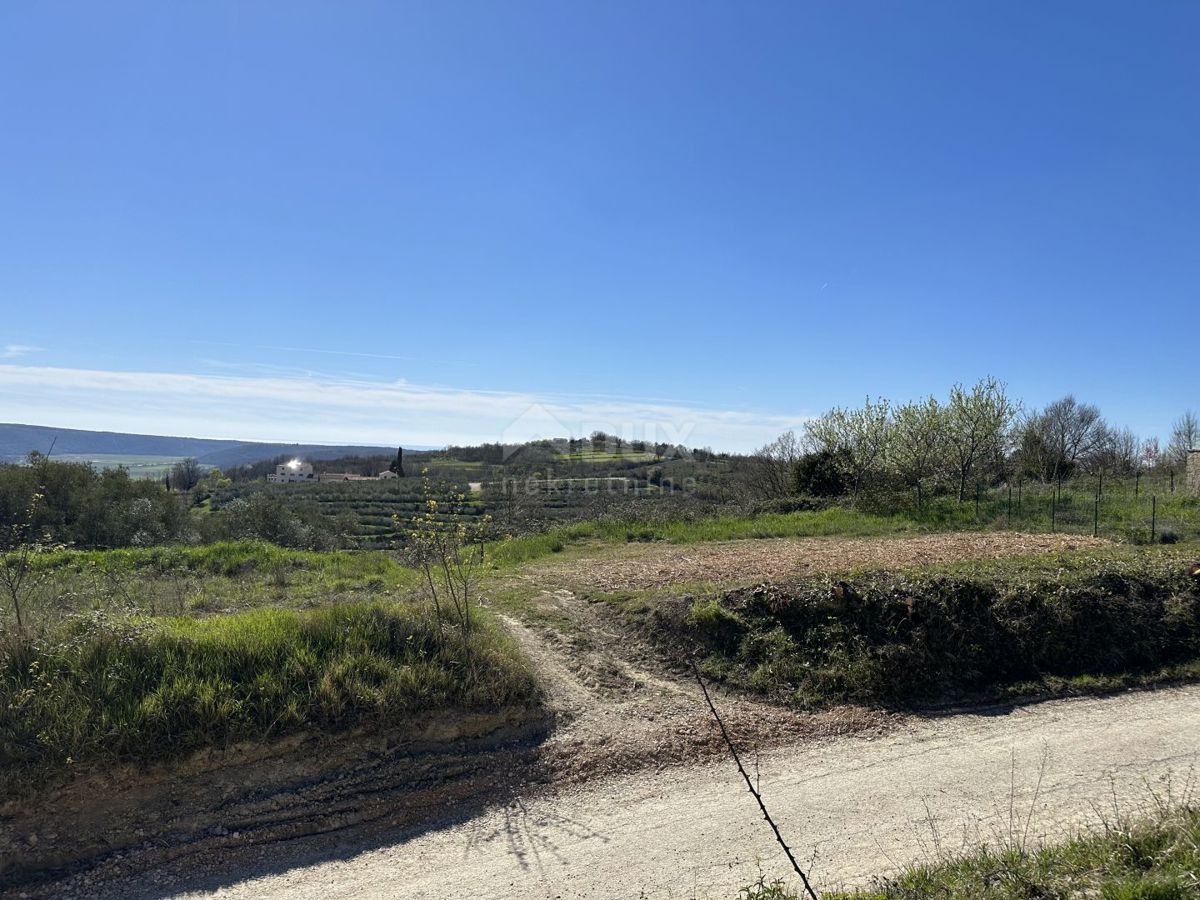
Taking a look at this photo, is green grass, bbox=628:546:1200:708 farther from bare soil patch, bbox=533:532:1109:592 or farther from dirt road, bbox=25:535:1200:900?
bare soil patch, bbox=533:532:1109:592

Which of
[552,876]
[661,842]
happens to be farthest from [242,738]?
[661,842]

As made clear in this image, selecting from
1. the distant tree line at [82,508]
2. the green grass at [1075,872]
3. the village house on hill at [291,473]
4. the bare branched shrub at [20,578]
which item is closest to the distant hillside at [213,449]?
the village house on hill at [291,473]

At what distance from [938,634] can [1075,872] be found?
399cm

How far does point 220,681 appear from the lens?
5.25 metres

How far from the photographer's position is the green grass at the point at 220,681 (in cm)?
469

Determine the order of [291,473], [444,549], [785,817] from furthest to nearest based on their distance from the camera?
[291,473] < [444,549] < [785,817]

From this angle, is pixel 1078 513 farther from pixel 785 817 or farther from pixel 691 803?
pixel 691 803

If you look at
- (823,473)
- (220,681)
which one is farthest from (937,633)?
(823,473)

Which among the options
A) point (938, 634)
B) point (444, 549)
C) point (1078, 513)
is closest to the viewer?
point (938, 634)

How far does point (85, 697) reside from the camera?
488cm

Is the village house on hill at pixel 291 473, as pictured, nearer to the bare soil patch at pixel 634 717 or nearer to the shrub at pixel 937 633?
the bare soil patch at pixel 634 717

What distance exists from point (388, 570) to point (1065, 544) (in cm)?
1332

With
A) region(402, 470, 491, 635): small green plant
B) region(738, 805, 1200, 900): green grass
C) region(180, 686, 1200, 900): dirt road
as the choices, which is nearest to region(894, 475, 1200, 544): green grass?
region(180, 686, 1200, 900): dirt road

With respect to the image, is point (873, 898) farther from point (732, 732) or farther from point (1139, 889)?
point (732, 732)
